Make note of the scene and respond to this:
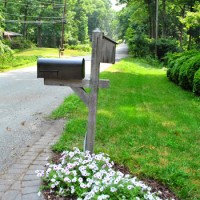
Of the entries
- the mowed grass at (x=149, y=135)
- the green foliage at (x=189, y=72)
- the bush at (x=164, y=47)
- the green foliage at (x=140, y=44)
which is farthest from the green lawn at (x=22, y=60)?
the mowed grass at (x=149, y=135)

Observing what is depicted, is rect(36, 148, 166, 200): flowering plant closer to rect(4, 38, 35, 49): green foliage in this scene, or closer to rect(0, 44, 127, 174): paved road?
rect(0, 44, 127, 174): paved road

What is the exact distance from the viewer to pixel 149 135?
5.24 meters

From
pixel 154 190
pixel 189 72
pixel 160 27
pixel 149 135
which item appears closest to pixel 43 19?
pixel 160 27

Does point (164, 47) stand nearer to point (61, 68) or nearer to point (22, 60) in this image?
point (22, 60)

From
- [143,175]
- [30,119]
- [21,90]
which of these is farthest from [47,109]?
[143,175]

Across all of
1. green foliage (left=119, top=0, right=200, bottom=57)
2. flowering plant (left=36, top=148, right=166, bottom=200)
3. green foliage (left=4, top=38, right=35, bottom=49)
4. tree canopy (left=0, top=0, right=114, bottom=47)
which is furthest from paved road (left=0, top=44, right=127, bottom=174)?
tree canopy (left=0, top=0, right=114, bottom=47)

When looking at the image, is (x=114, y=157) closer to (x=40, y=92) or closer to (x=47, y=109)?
(x=47, y=109)

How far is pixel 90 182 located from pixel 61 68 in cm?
131

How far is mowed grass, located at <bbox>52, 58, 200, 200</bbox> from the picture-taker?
3.67 m

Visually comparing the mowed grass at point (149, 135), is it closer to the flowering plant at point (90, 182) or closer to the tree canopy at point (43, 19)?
the flowering plant at point (90, 182)

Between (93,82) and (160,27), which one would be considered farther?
(160,27)

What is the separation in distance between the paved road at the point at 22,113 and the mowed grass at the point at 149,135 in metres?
0.52

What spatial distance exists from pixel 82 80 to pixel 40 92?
7435 mm

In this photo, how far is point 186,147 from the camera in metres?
4.68
